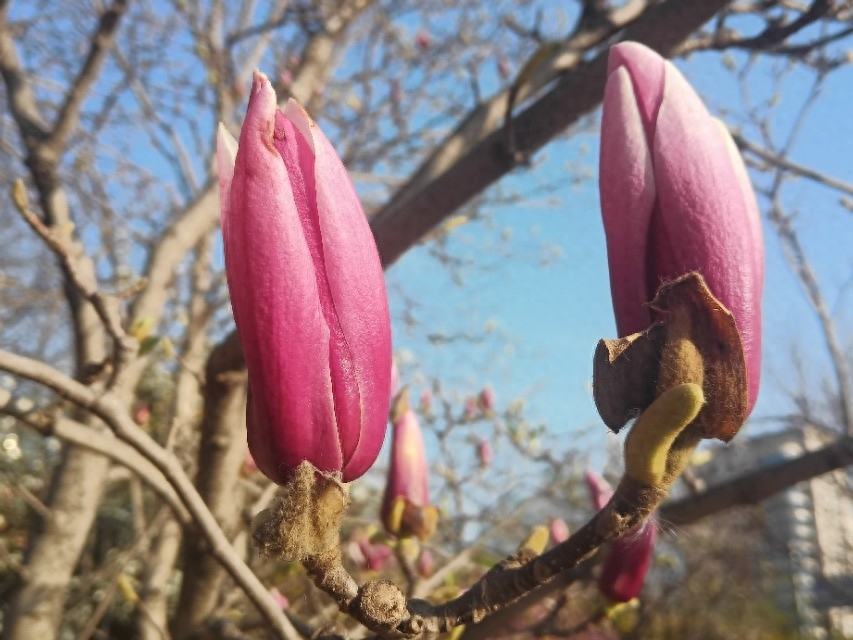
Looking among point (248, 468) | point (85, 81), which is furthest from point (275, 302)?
point (85, 81)

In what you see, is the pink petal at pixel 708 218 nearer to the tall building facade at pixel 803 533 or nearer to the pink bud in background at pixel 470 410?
the pink bud in background at pixel 470 410

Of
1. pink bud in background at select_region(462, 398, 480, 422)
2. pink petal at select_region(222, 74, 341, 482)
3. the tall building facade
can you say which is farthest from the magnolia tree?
the tall building facade

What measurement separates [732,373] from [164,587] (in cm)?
146

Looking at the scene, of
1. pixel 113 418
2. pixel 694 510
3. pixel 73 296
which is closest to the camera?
pixel 113 418

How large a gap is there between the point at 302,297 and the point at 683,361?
0.69ft

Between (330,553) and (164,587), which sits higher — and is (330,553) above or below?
below

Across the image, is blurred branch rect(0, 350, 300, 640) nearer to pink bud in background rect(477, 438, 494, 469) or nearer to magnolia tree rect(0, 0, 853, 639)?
magnolia tree rect(0, 0, 853, 639)

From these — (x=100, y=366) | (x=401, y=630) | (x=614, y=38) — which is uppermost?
(x=614, y=38)

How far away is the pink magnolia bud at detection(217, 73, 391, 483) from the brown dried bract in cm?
13

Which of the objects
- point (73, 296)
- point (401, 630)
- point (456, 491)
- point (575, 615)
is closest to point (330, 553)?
point (401, 630)

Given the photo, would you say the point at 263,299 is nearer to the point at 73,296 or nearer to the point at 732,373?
the point at 732,373

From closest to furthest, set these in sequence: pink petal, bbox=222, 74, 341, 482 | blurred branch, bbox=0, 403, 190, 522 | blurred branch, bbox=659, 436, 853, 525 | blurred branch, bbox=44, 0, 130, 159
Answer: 1. pink petal, bbox=222, 74, 341, 482
2. blurred branch, bbox=0, 403, 190, 522
3. blurred branch, bbox=659, 436, 853, 525
4. blurred branch, bbox=44, 0, 130, 159

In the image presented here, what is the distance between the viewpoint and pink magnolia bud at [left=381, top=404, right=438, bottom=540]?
36.3 inches

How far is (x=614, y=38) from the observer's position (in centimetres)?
124
